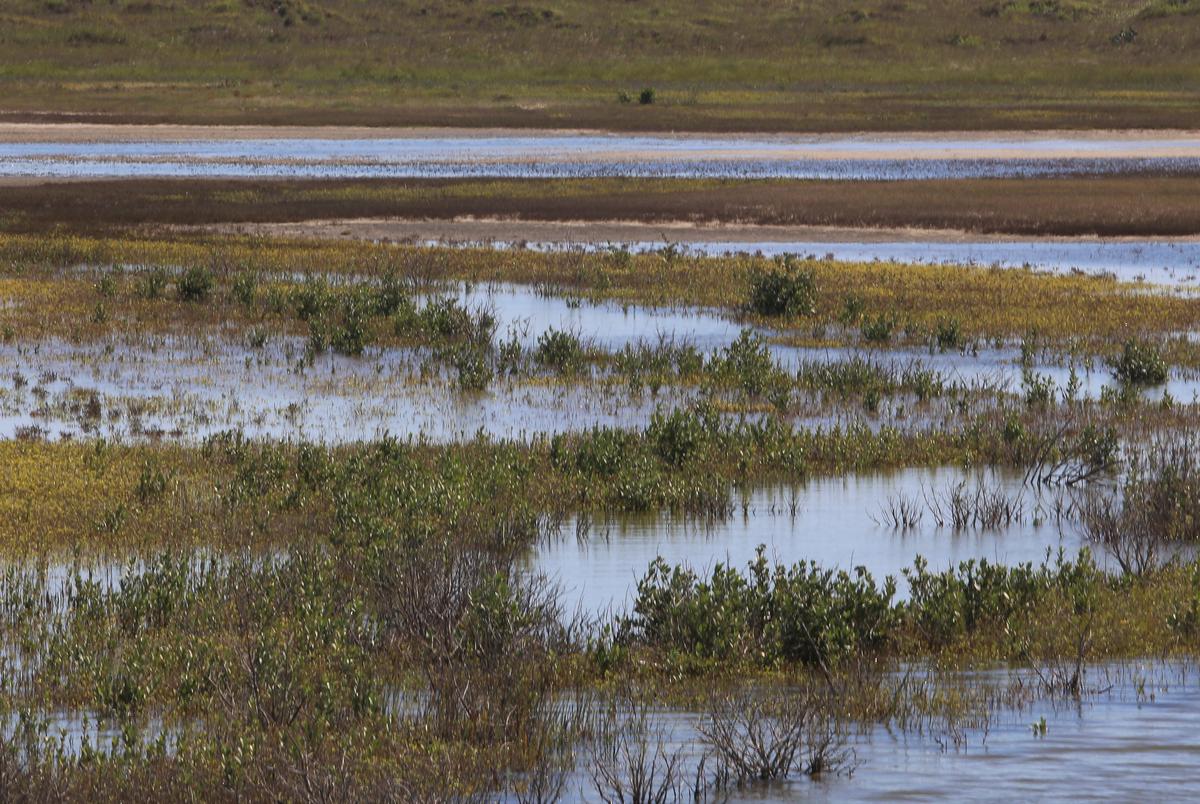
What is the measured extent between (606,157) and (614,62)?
57.5m

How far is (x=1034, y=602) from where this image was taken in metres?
11.2

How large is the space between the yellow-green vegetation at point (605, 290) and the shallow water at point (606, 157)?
71.1 ft

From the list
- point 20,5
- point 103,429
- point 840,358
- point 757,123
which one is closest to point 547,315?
point 840,358

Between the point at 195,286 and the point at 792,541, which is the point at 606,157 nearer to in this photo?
the point at 195,286

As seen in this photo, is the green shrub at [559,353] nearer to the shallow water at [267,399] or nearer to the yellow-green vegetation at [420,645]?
the shallow water at [267,399]

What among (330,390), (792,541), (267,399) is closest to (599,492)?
(792,541)

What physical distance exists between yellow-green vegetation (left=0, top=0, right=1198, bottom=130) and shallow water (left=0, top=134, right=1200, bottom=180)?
28.3 ft

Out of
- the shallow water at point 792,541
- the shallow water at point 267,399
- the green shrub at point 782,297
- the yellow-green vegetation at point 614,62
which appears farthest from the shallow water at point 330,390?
the yellow-green vegetation at point 614,62

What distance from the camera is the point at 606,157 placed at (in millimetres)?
65812

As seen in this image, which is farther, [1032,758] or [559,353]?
[559,353]

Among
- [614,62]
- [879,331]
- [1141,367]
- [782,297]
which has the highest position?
[614,62]

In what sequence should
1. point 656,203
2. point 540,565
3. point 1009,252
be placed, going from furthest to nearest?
1. point 656,203
2. point 1009,252
3. point 540,565

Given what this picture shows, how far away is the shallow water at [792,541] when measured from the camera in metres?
13.0

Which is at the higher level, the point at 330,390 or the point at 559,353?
the point at 559,353
